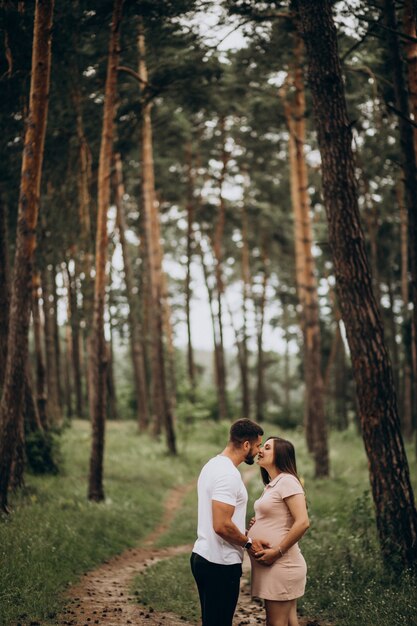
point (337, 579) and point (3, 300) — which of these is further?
point (3, 300)

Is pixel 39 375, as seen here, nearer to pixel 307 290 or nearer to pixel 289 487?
pixel 307 290

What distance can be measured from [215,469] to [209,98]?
13100mm

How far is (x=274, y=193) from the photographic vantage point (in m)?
29.6

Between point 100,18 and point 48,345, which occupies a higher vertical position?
point 100,18

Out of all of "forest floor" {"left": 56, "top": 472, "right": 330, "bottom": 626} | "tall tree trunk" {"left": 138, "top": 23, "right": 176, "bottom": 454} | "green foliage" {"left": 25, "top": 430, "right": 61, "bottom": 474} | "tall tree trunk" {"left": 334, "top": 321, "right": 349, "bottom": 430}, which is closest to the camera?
"forest floor" {"left": 56, "top": 472, "right": 330, "bottom": 626}

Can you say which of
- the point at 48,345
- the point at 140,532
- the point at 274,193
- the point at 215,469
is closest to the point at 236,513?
the point at 215,469

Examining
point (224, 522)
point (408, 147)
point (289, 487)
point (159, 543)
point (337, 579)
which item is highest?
point (408, 147)

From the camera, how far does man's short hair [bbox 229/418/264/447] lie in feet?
15.1

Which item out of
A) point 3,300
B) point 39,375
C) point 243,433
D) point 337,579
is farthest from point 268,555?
point 39,375

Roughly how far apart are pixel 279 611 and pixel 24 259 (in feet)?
23.5

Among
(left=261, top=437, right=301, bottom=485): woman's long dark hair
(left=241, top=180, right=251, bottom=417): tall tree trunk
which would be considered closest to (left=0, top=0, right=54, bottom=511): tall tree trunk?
(left=261, top=437, right=301, bottom=485): woman's long dark hair

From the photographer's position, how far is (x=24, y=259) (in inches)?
396

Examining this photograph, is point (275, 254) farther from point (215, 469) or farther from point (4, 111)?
point (215, 469)

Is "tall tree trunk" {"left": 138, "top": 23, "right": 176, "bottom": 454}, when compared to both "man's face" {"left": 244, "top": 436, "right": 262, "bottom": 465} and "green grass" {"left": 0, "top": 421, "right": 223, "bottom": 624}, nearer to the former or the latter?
"green grass" {"left": 0, "top": 421, "right": 223, "bottom": 624}
